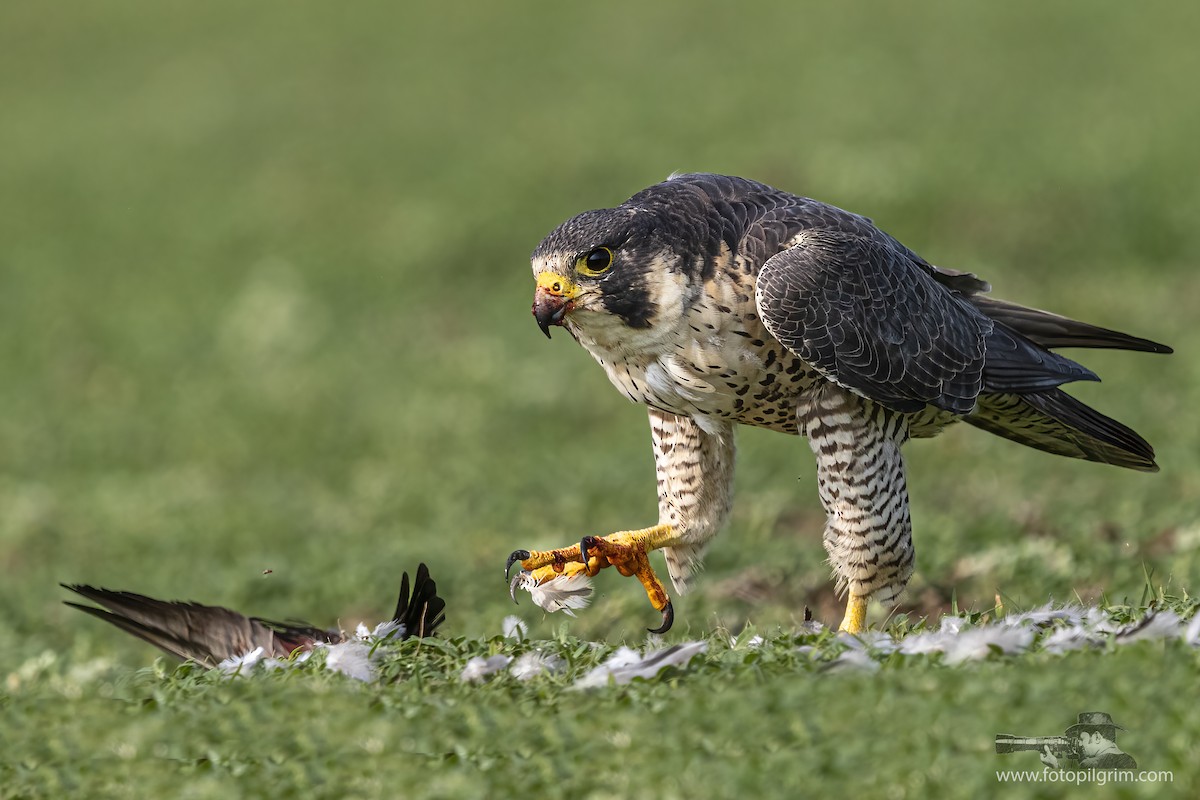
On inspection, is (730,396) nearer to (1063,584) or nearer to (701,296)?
(701,296)

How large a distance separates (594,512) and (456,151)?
9.15 metres

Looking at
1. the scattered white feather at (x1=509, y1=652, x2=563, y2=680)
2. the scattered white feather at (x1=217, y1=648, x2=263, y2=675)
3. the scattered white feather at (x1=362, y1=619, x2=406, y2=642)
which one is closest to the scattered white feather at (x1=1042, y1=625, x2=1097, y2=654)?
the scattered white feather at (x1=509, y1=652, x2=563, y2=680)

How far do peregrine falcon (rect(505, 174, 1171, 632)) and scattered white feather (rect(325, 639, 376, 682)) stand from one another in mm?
843

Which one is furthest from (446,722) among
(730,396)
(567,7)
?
(567,7)

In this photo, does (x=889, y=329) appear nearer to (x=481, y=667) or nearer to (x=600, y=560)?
(x=600, y=560)

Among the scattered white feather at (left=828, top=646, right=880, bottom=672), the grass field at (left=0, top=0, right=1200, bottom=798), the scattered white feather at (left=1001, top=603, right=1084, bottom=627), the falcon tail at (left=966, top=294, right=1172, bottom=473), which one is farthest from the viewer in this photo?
the falcon tail at (left=966, top=294, right=1172, bottom=473)

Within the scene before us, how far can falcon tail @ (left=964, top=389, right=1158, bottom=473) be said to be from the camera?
6.13 metres

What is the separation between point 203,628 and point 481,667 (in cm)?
132

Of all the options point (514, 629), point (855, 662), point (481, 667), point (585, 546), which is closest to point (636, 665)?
point (481, 667)

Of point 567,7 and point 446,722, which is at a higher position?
point 567,7

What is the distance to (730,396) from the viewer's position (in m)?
5.36

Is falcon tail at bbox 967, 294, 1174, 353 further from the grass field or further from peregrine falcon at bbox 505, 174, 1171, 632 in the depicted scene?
the grass field

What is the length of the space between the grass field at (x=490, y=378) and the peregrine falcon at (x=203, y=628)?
→ 6.1 inches

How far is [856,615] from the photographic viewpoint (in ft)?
18.6
